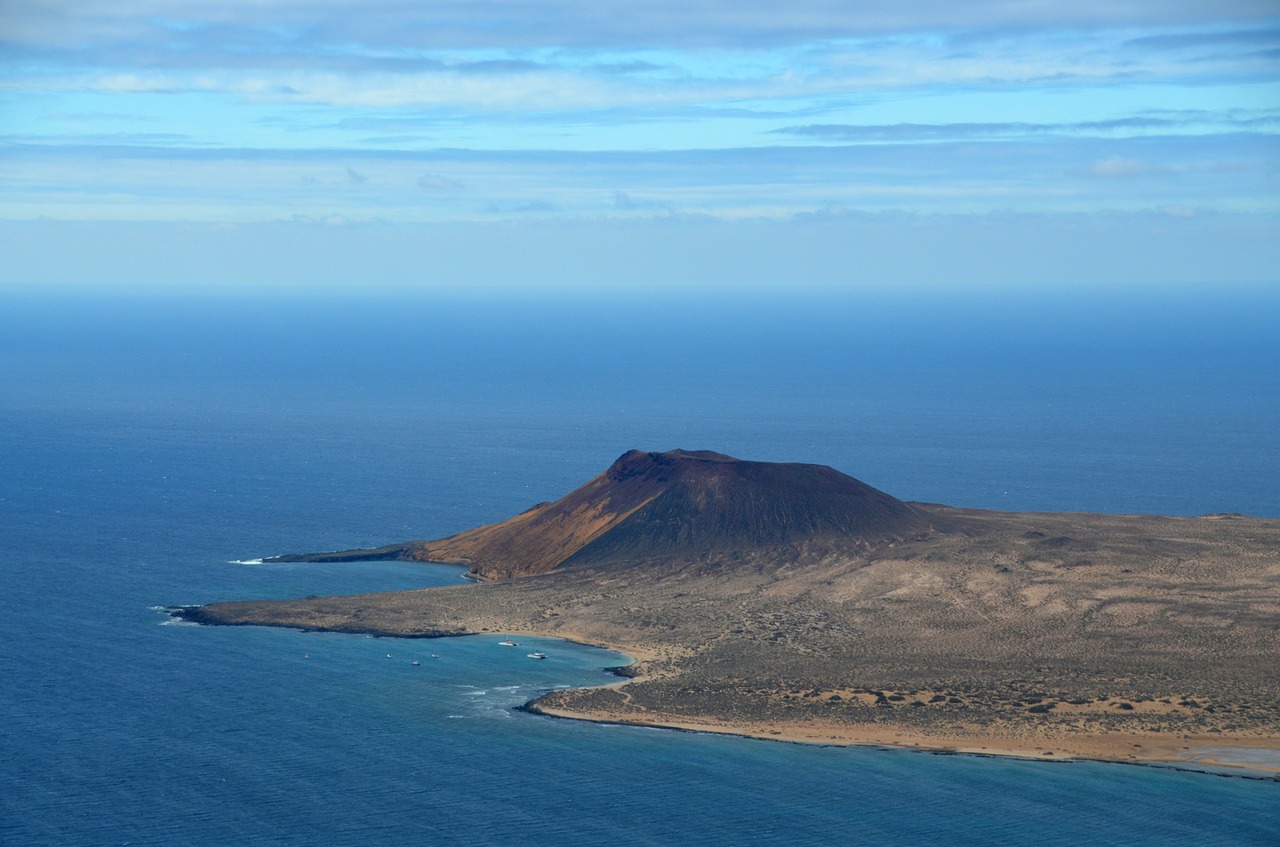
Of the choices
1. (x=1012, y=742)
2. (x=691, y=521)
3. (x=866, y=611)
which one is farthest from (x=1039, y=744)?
(x=691, y=521)

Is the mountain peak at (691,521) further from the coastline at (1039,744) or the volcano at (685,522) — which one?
the coastline at (1039,744)

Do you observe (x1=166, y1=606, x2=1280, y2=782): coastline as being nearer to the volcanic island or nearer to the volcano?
the volcanic island

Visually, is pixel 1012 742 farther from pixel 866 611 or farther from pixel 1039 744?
pixel 866 611

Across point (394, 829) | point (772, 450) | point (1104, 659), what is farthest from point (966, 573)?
point (772, 450)

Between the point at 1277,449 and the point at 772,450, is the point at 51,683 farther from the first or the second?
the point at 1277,449

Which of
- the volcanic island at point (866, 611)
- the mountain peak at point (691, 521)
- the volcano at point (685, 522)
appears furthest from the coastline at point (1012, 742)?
the volcano at point (685, 522)

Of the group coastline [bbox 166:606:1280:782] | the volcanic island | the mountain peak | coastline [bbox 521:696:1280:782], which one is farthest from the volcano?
coastline [bbox 521:696:1280:782]

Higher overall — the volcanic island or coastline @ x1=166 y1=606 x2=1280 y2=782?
the volcanic island
